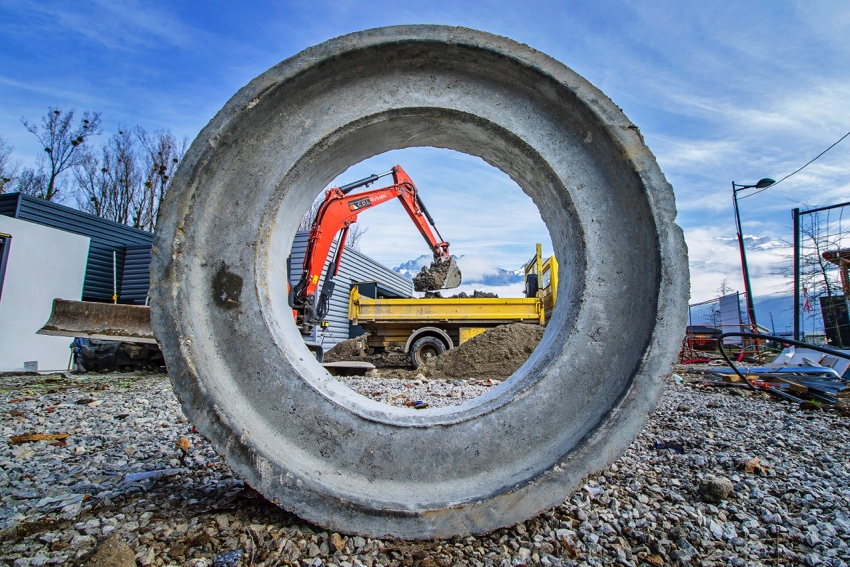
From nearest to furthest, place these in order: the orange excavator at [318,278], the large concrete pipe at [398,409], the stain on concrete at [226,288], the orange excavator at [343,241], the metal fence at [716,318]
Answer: the large concrete pipe at [398,409] → the stain on concrete at [226,288] → the orange excavator at [318,278] → the orange excavator at [343,241] → the metal fence at [716,318]

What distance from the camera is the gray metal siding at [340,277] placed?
14945 mm

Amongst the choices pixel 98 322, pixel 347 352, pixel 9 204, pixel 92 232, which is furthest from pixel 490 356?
pixel 9 204

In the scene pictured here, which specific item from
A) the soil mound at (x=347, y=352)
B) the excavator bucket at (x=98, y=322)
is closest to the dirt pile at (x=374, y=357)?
the soil mound at (x=347, y=352)

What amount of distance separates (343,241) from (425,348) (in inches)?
130

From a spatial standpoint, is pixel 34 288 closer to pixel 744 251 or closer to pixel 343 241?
pixel 343 241

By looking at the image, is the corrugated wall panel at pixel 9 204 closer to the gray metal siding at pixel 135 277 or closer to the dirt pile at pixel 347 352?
the gray metal siding at pixel 135 277

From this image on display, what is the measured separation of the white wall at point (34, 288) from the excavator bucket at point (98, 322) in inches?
100

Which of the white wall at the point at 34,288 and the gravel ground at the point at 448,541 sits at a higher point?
the white wall at the point at 34,288

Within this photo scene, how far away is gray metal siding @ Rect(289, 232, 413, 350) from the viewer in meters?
14.9

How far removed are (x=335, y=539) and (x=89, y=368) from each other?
10.1m

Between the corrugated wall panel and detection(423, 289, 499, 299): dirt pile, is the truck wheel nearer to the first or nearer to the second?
detection(423, 289, 499, 299): dirt pile

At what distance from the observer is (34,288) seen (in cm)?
1099

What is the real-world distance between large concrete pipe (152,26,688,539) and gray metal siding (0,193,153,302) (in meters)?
13.7

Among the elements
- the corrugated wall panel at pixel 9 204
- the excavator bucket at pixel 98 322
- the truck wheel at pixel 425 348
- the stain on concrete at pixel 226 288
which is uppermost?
the corrugated wall panel at pixel 9 204
